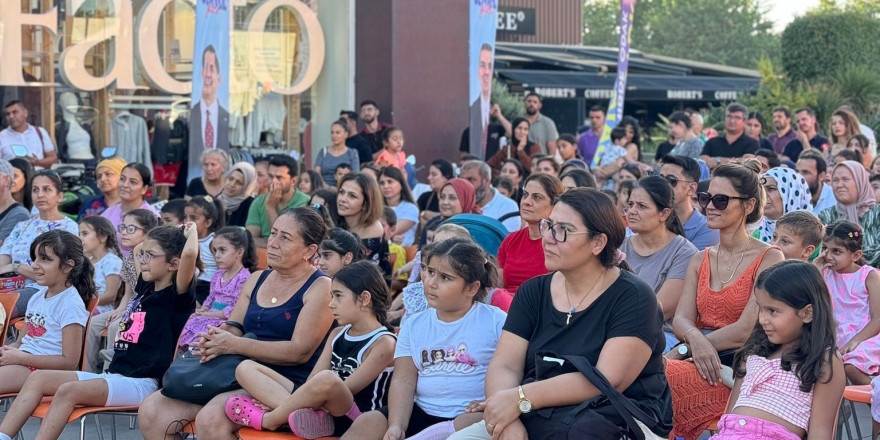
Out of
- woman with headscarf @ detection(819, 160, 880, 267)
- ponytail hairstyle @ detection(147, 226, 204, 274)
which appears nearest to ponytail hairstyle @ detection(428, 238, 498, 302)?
ponytail hairstyle @ detection(147, 226, 204, 274)

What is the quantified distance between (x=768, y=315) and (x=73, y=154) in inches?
400

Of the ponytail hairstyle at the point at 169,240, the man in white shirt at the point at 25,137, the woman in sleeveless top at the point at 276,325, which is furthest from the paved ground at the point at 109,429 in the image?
the man in white shirt at the point at 25,137

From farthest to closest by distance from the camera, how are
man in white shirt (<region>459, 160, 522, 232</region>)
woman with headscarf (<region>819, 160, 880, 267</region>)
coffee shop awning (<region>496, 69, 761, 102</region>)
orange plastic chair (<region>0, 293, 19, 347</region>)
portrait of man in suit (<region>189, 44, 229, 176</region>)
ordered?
coffee shop awning (<region>496, 69, 761, 102</region>)
portrait of man in suit (<region>189, 44, 229, 176</region>)
man in white shirt (<region>459, 160, 522, 232</region>)
woman with headscarf (<region>819, 160, 880, 267</region>)
orange plastic chair (<region>0, 293, 19, 347</region>)

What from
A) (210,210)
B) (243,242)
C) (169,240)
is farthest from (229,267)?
(210,210)

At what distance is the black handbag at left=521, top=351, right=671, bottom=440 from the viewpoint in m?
4.01

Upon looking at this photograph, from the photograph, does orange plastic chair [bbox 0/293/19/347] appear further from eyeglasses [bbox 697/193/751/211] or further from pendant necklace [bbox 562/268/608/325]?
eyeglasses [bbox 697/193/751/211]

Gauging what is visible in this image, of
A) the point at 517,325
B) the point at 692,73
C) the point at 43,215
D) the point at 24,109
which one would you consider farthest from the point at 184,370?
the point at 692,73

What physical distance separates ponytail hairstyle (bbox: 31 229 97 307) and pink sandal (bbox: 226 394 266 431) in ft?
5.47

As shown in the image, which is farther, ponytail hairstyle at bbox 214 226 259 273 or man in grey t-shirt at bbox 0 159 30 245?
man in grey t-shirt at bbox 0 159 30 245

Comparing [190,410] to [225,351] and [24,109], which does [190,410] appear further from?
[24,109]

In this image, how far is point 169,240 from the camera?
5.99 meters

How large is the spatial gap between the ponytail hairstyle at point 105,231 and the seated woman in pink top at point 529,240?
2.55 metres

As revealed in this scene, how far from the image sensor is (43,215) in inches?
320

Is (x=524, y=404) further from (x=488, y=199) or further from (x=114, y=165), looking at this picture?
(x=114, y=165)
